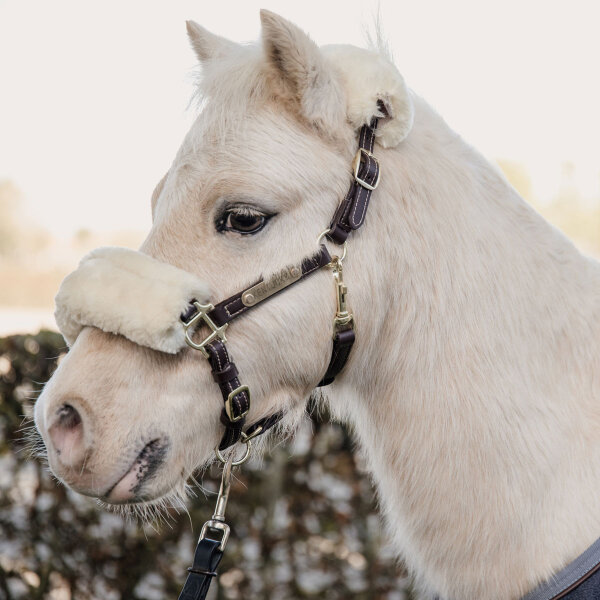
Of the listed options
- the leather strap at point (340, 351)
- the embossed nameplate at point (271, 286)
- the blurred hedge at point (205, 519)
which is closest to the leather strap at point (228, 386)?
the embossed nameplate at point (271, 286)

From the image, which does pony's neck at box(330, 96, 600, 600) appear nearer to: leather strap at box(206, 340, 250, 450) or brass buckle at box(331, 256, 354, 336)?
brass buckle at box(331, 256, 354, 336)

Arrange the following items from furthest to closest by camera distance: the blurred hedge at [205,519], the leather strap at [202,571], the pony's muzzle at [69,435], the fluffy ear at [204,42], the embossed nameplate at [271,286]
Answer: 1. the blurred hedge at [205,519]
2. the fluffy ear at [204,42]
3. the leather strap at [202,571]
4. the embossed nameplate at [271,286]
5. the pony's muzzle at [69,435]

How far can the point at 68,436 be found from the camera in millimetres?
1718

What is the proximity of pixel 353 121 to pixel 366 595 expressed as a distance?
3271mm

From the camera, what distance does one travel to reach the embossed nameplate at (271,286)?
1.79 metres

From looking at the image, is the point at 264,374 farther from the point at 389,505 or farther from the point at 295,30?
the point at 295,30

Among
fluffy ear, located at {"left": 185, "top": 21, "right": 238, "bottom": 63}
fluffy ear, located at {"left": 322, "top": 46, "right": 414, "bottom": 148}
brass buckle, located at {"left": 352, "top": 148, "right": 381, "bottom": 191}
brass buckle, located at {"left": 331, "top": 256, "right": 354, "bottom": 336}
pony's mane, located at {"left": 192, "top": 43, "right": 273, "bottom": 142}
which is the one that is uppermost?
fluffy ear, located at {"left": 185, "top": 21, "right": 238, "bottom": 63}

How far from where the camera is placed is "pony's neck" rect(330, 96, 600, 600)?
6.19 ft

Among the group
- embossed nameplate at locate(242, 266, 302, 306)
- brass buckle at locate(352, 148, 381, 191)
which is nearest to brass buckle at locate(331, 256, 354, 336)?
embossed nameplate at locate(242, 266, 302, 306)

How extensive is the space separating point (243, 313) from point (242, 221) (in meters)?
0.26

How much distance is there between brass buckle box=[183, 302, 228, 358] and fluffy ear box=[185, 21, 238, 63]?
0.95 metres

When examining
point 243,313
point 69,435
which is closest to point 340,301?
point 243,313

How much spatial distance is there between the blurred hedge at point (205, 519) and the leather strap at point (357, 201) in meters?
2.32

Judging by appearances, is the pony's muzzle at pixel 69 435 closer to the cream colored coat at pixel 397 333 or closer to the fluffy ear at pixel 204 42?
the cream colored coat at pixel 397 333
